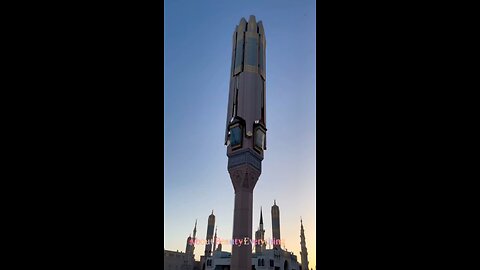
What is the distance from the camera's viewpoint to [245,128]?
30.0 meters

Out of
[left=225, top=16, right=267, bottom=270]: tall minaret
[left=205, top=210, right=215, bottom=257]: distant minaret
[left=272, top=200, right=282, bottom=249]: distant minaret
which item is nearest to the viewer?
[left=225, top=16, right=267, bottom=270]: tall minaret

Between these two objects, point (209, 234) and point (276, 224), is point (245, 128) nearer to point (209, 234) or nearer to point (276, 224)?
point (276, 224)

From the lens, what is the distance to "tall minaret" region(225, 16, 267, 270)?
26.7 m

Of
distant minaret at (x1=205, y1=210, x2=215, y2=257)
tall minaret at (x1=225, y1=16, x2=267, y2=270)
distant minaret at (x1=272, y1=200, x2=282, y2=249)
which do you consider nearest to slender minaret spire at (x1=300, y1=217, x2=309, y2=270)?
distant minaret at (x1=272, y1=200, x2=282, y2=249)

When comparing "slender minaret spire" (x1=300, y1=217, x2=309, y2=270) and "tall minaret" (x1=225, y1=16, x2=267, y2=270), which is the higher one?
"tall minaret" (x1=225, y1=16, x2=267, y2=270)

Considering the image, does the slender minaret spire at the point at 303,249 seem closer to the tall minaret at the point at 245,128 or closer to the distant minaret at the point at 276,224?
the distant minaret at the point at 276,224

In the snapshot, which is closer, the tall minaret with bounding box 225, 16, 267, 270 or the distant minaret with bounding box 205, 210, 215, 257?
the tall minaret with bounding box 225, 16, 267, 270

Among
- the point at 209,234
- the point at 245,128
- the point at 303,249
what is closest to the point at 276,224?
the point at 303,249

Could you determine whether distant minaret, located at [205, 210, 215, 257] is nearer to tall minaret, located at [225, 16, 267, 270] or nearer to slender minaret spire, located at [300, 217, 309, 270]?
slender minaret spire, located at [300, 217, 309, 270]
